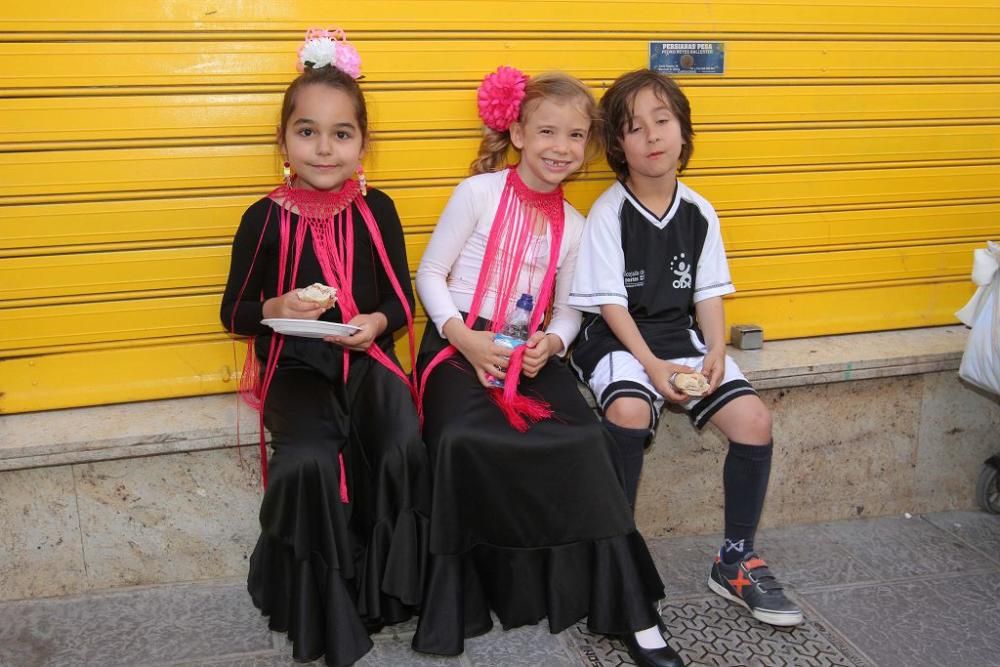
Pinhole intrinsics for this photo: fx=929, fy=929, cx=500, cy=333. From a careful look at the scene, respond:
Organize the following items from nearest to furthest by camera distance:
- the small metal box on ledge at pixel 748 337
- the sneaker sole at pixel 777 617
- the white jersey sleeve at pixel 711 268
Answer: the sneaker sole at pixel 777 617
the white jersey sleeve at pixel 711 268
the small metal box on ledge at pixel 748 337

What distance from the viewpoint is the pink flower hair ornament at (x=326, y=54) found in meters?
3.23

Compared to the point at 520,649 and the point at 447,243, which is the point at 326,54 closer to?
the point at 447,243

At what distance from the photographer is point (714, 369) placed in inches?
131

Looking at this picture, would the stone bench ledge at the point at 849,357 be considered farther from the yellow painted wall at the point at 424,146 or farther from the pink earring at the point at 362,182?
the pink earring at the point at 362,182

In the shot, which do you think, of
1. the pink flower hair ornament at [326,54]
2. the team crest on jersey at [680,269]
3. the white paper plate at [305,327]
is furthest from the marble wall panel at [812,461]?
the pink flower hair ornament at [326,54]

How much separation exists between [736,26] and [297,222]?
199 cm

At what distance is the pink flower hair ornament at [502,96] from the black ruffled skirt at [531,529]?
1.14 m

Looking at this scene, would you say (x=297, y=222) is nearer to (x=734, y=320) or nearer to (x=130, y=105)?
(x=130, y=105)

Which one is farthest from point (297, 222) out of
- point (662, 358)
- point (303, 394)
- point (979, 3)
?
point (979, 3)

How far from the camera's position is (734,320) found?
414cm

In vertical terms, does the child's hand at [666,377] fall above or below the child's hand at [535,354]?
below

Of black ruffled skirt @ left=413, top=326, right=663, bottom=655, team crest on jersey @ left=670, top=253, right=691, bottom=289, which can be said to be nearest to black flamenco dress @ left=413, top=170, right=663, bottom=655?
black ruffled skirt @ left=413, top=326, right=663, bottom=655

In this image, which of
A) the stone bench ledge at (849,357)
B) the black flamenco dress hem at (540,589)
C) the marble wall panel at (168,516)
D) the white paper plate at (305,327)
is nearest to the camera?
the white paper plate at (305,327)

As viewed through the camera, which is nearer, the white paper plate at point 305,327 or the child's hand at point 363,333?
the white paper plate at point 305,327
